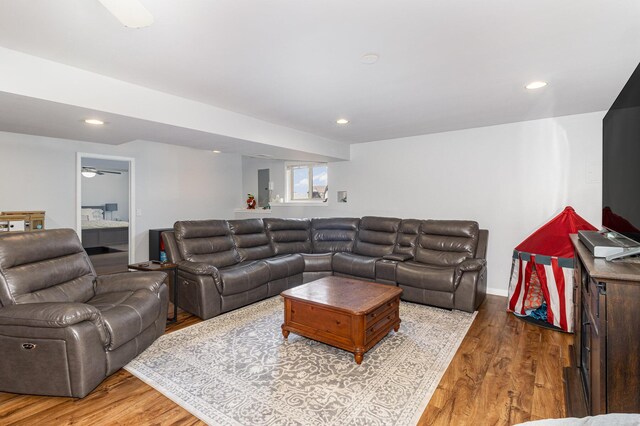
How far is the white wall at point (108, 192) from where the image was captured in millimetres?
8297

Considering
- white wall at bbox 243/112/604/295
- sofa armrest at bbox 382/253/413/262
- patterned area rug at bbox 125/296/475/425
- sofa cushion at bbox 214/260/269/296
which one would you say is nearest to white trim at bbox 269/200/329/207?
white wall at bbox 243/112/604/295

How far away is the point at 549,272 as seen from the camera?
3236mm

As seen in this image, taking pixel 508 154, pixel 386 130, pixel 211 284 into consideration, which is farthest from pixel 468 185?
pixel 211 284

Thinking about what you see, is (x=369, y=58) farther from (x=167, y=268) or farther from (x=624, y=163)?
(x=167, y=268)

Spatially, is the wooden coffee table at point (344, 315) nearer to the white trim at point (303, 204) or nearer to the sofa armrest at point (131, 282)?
the sofa armrest at point (131, 282)

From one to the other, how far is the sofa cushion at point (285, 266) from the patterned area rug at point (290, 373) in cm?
86

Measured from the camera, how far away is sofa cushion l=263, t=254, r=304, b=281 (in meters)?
4.09

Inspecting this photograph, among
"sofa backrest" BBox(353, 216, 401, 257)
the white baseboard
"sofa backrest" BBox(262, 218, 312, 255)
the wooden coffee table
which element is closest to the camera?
the wooden coffee table

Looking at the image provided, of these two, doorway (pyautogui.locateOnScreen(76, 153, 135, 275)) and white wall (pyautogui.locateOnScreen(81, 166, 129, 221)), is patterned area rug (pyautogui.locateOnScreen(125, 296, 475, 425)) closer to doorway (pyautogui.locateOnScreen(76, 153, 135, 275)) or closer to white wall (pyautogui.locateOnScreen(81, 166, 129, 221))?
doorway (pyautogui.locateOnScreen(76, 153, 135, 275))

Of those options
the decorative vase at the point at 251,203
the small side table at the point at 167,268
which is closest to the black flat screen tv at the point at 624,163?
the small side table at the point at 167,268

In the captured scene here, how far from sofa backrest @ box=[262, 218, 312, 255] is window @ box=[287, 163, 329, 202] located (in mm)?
1162

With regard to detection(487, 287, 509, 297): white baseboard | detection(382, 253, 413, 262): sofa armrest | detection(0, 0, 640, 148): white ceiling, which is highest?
detection(0, 0, 640, 148): white ceiling

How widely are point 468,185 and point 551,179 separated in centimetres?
97

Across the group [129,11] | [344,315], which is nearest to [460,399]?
[344,315]
